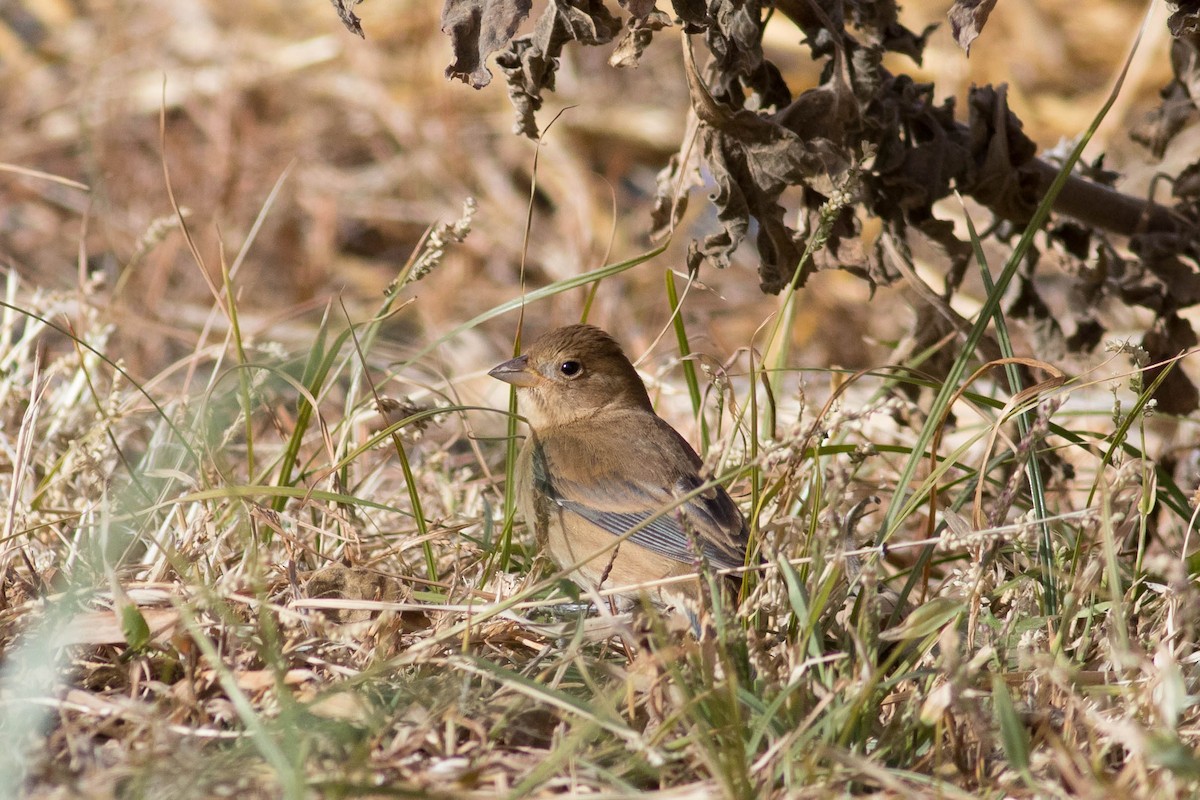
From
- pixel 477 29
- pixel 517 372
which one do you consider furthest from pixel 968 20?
pixel 517 372

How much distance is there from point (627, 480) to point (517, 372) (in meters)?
0.68

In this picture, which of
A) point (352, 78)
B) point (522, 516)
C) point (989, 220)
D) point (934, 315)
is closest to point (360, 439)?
point (522, 516)

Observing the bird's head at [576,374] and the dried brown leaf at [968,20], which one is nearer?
the dried brown leaf at [968,20]

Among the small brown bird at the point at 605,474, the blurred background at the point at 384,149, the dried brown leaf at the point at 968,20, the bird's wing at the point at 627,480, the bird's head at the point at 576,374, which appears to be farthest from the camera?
the blurred background at the point at 384,149

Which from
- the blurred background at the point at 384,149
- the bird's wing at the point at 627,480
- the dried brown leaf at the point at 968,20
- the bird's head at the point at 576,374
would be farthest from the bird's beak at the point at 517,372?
the blurred background at the point at 384,149

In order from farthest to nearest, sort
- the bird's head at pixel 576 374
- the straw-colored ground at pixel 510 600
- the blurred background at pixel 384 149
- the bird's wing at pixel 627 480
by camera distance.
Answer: the blurred background at pixel 384 149 → the bird's head at pixel 576 374 → the bird's wing at pixel 627 480 → the straw-colored ground at pixel 510 600

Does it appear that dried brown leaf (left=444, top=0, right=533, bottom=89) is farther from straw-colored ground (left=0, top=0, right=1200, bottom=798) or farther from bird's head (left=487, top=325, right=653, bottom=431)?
bird's head (left=487, top=325, right=653, bottom=431)

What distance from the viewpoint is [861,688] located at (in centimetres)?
232

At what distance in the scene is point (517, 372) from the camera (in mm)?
4129

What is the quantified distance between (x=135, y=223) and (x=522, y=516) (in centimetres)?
473

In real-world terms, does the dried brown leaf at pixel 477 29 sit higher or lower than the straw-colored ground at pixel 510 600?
higher

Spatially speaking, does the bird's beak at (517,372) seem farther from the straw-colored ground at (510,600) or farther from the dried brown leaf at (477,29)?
the dried brown leaf at (477,29)

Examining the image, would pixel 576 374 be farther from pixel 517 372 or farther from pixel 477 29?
Result: pixel 477 29

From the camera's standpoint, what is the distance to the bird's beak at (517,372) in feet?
13.5
